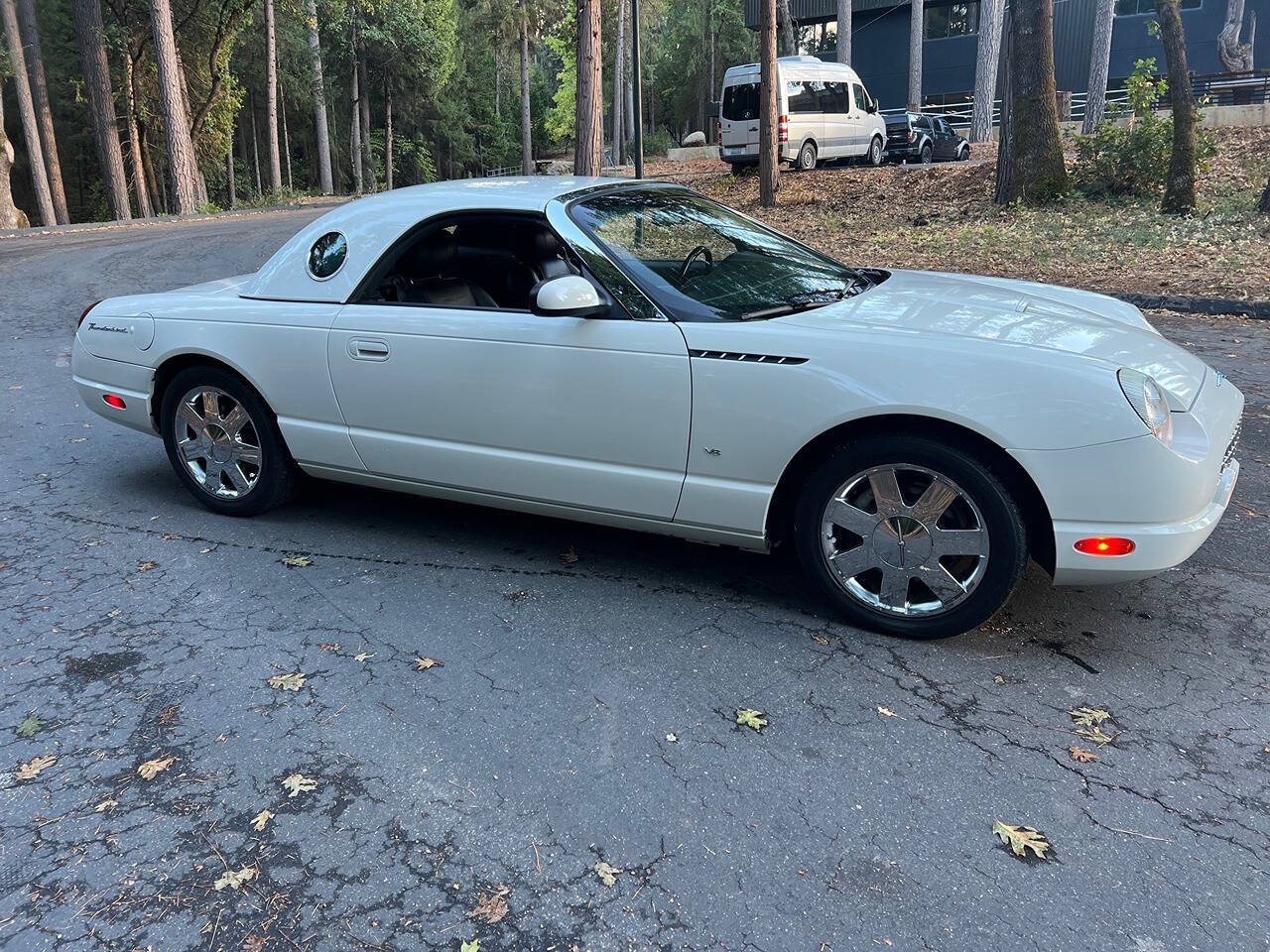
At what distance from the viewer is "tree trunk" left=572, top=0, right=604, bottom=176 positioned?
52.4 feet

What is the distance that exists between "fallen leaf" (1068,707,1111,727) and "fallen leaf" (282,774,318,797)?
231cm

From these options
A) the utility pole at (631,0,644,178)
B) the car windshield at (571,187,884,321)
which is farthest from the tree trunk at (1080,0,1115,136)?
the car windshield at (571,187,884,321)

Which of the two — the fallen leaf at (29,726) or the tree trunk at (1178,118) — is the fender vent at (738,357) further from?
the tree trunk at (1178,118)

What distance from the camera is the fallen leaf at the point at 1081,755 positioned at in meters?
2.78

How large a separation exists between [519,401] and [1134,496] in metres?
2.23

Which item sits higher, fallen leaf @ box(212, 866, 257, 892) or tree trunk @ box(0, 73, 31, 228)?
tree trunk @ box(0, 73, 31, 228)

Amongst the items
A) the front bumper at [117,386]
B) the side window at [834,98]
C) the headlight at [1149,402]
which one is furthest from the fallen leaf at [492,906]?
the side window at [834,98]

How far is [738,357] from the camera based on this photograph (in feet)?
11.2

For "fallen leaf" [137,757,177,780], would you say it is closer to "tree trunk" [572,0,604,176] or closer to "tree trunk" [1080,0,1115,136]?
"tree trunk" [572,0,604,176]

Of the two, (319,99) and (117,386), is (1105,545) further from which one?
(319,99)

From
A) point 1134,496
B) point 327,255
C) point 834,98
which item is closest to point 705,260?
point 327,255

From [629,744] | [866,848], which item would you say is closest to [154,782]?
[629,744]

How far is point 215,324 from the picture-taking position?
4543 millimetres

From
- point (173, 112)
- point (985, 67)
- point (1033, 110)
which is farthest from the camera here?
point (985, 67)
